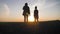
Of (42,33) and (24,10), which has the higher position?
(24,10)

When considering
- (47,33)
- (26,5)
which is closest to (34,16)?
(26,5)

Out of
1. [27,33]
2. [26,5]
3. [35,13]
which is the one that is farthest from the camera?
[35,13]

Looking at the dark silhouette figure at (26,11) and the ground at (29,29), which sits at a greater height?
the dark silhouette figure at (26,11)

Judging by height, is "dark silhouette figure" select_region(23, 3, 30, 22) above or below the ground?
above

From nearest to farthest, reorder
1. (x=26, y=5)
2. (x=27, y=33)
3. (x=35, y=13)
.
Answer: (x=27, y=33) → (x=26, y=5) → (x=35, y=13)

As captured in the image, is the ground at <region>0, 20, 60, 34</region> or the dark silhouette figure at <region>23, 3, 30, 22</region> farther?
the dark silhouette figure at <region>23, 3, 30, 22</region>

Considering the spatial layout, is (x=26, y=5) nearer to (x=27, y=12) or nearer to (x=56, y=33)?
(x=27, y=12)

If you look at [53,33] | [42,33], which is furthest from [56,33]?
[42,33]

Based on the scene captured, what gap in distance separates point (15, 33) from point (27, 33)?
3.08ft

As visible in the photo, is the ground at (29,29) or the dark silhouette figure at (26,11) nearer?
the ground at (29,29)

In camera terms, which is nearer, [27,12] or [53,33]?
[53,33]

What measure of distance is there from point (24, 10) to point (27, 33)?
25.1 feet

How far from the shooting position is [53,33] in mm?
12547

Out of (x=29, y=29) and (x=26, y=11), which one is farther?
(x=26, y=11)
